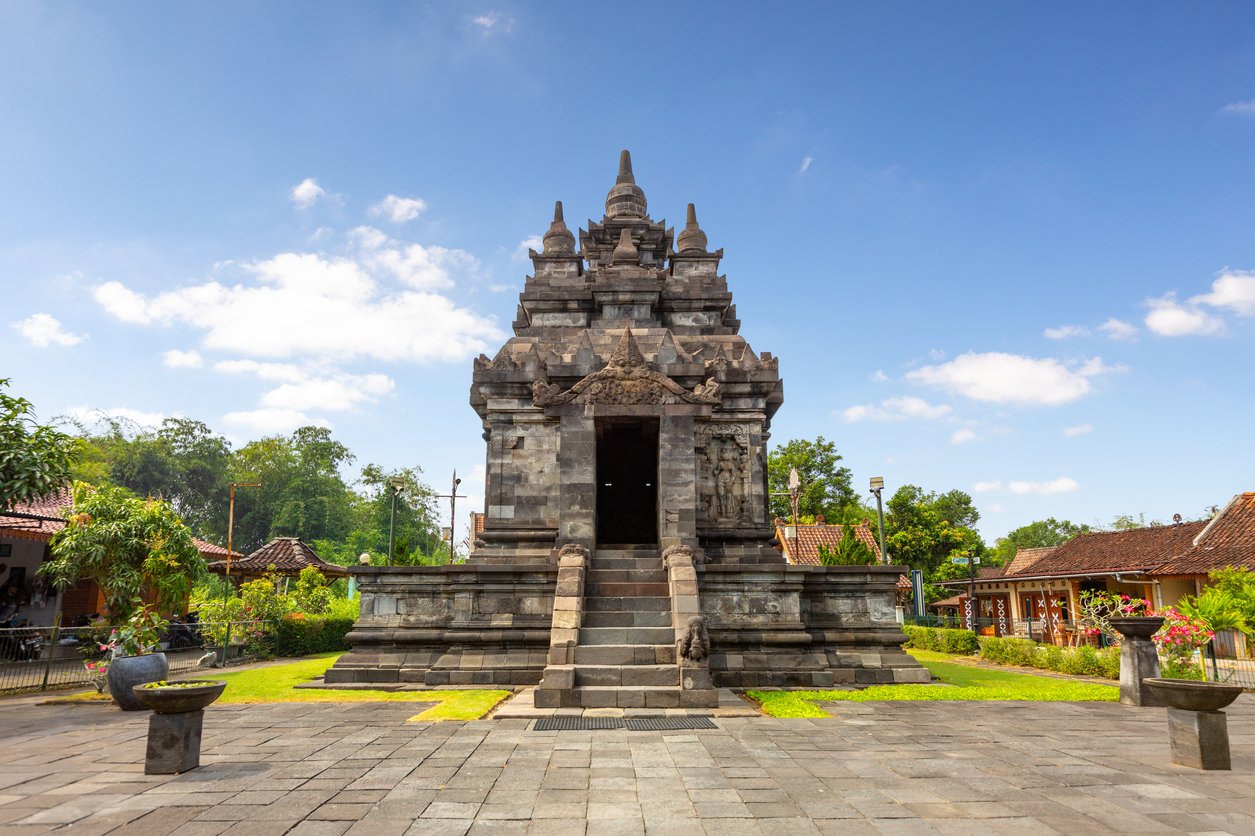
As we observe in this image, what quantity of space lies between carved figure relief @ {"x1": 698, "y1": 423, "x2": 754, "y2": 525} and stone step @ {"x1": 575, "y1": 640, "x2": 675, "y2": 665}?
18.3ft

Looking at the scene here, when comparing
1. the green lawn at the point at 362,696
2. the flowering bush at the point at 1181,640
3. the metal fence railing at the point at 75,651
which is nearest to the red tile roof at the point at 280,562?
the metal fence railing at the point at 75,651

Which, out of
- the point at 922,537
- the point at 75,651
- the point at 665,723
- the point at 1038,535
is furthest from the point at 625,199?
the point at 1038,535

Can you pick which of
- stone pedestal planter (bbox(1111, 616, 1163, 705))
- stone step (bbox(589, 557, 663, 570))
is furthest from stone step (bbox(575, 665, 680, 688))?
stone pedestal planter (bbox(1111, 616, 1163, 705))

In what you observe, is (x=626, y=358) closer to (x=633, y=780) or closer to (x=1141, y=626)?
(x=633, y=780)

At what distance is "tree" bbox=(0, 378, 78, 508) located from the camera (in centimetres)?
1354

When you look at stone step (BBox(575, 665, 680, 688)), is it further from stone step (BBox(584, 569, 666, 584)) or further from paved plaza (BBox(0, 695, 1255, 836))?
stone step (BBox(584, 569, 666, 584))

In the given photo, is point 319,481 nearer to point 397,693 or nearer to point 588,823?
point 397,693

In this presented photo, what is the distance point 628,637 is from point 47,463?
1196 centimetres

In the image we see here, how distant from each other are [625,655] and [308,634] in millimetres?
15667

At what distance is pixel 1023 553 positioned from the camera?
1607 inches

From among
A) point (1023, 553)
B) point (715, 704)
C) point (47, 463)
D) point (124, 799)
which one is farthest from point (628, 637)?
point (1023, 553)

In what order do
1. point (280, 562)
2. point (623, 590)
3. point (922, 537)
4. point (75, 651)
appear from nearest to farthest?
point (623, 590), point (75, 651), point (280, 562), point (922, 537)

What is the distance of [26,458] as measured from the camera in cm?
1364

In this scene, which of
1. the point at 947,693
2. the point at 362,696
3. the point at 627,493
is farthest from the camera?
the point at 627,493
